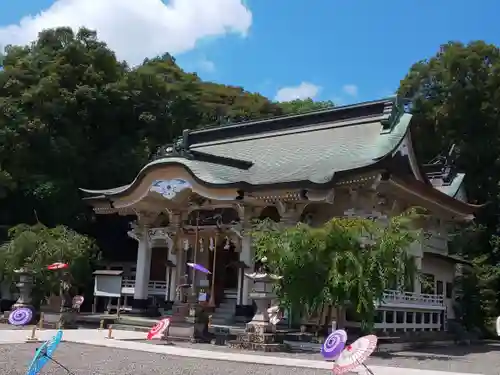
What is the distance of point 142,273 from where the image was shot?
73.6 feet

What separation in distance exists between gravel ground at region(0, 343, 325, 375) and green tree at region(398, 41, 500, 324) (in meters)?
21.2

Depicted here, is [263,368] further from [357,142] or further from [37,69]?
[37,69]

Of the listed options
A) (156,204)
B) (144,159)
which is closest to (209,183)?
(156,204)

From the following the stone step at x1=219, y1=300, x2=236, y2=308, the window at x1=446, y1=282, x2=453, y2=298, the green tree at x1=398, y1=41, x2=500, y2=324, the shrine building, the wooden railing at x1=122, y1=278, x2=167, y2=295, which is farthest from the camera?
the green tree at x1=398, y1=41, x2=500, y2=324

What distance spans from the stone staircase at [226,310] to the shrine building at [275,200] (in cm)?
5

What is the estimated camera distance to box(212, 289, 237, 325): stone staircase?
769 inches

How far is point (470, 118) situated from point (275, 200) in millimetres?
18475

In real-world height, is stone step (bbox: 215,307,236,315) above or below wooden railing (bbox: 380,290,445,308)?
below

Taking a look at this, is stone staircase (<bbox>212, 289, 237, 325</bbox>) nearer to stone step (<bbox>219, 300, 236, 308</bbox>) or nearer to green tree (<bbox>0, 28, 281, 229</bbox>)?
stone step (<bbox>219, 300, 236, 308</bbox>)

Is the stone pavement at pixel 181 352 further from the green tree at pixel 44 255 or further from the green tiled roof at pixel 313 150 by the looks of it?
the green tiled roof at pixel 313 150

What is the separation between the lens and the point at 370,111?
72.4ft

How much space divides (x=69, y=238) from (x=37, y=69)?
10.5 meters

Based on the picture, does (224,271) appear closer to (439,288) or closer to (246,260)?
(246,260)

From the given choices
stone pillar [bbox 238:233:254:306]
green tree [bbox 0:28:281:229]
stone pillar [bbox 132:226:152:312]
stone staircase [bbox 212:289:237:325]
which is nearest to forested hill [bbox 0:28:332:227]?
green tree [bbox 0:28:281:229]
